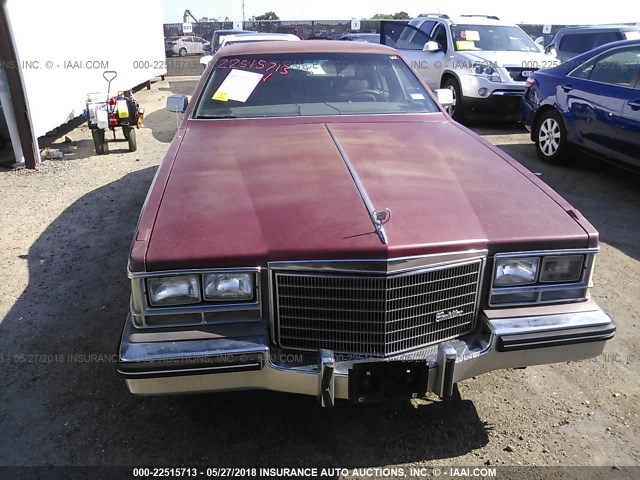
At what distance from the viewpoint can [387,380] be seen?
7.49 feet

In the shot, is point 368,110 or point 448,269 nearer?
point 448,269

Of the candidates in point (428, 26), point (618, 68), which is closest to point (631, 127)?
point (618, 68)

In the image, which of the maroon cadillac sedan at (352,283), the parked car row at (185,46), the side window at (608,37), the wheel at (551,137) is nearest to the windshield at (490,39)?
the side window at (608,37)

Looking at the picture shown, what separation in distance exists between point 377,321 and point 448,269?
0.38 metres

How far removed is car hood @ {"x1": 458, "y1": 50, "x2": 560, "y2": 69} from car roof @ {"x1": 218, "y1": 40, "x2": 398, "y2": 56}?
5.71 m

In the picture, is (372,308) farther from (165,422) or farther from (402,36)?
(402,36)

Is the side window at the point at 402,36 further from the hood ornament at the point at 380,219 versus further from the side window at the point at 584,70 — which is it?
the hood ornament at the point at 380,219

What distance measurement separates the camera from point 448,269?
231cm

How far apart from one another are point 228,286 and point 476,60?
853 centimetres

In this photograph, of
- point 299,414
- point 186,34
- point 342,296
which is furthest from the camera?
point 186,34

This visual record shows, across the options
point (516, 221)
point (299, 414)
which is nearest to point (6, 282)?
point (299, 414)

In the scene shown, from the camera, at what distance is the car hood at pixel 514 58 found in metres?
9.43

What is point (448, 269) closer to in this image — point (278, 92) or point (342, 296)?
point (342, 296)

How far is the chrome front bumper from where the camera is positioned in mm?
2217
